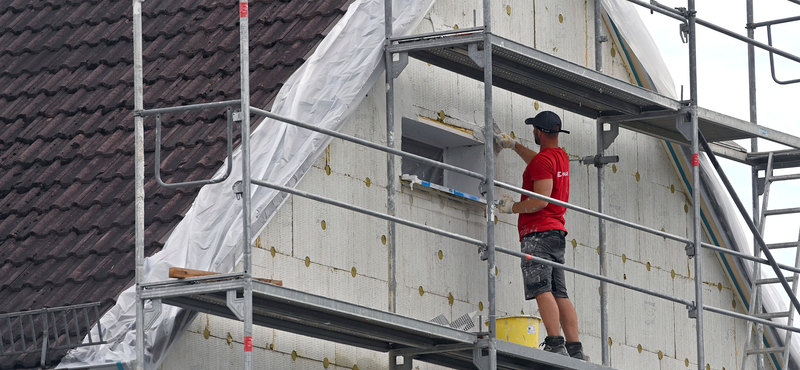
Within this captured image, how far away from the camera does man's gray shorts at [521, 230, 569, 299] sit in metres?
10.8

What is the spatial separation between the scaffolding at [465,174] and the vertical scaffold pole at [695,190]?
0.01 m

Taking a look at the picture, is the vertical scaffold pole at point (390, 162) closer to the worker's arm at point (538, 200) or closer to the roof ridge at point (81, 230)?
the worker's arm at point (538, 200)

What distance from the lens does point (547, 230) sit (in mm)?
11000

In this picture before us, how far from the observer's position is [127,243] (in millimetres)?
9727

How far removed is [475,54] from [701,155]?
4790 mm

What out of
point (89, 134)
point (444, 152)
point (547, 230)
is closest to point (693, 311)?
point (547, 230)

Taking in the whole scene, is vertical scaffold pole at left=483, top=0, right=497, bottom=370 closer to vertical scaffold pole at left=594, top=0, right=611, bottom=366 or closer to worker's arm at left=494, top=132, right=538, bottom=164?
worker's arm at left=494, top=132, right=538, bottom=164

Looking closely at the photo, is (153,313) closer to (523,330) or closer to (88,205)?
(88,205)

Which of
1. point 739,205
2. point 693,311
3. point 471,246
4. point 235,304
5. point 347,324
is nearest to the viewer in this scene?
point 235,304

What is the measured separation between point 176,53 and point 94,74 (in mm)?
774

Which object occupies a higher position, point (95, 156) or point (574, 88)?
point (574, 88)

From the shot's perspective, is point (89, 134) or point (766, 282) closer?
point (89, 134)

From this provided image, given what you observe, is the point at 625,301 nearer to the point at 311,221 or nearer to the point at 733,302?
the point at 733,302

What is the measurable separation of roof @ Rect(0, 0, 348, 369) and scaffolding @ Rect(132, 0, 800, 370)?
820 mm
